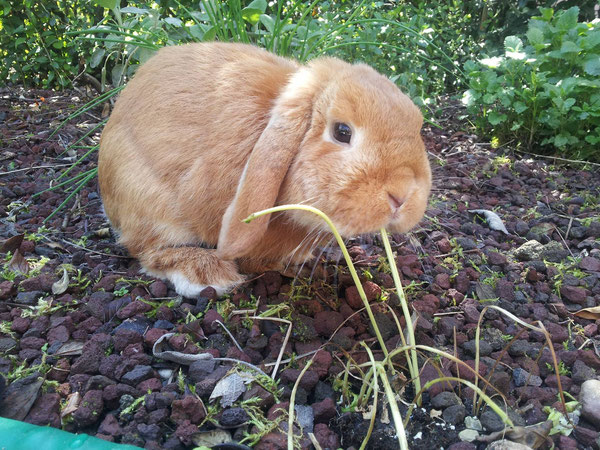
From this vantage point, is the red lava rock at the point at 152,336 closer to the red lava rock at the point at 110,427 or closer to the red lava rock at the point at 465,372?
the red lava rock at the point at 110,427

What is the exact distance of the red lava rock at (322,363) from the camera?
195 cm

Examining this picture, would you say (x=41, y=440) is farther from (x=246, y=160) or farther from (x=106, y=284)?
(x=246, y=160)

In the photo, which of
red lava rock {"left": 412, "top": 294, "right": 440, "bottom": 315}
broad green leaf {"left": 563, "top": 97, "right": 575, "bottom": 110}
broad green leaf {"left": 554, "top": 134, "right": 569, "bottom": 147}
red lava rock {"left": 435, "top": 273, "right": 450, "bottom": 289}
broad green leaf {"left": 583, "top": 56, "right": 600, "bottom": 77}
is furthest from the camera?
broad green leaf {"left": 554, "top": 134, "right": 569, "bottom": 147}

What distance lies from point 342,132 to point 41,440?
146 cm

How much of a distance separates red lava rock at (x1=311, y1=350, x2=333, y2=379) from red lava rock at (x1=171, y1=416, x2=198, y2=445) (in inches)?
19.4

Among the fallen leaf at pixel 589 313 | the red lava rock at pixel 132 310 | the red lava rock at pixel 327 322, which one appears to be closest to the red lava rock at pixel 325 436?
the red lava rock at pixel 327 322

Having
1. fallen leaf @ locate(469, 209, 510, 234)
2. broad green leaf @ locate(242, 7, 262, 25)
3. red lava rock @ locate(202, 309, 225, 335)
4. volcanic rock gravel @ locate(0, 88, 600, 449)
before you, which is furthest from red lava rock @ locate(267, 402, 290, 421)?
broad green leaf @ locate(242, 7, 262, 25)

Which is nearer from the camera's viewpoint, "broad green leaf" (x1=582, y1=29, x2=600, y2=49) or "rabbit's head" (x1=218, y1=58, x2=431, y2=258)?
"rabbit's head" (x1=218, y1=58, x2=431, y2=258)

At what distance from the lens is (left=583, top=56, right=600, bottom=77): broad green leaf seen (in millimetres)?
3736

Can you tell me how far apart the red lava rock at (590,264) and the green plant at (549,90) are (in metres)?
1.35

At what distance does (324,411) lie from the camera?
1.76 metres

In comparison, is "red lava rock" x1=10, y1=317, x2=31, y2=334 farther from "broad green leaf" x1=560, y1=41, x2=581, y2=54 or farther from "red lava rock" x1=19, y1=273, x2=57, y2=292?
"broad green leaf" x1=560, y1=41, x2=581, y2=54

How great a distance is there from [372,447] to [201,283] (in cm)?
112

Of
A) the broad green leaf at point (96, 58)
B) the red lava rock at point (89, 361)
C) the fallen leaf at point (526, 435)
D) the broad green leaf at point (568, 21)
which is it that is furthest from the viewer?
the broad green leaf at point (96, 58)
